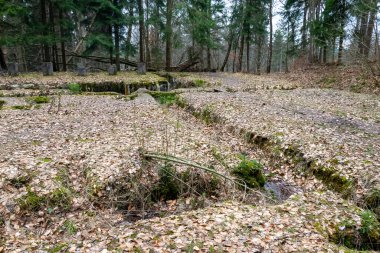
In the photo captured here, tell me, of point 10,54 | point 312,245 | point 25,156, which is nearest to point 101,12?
point 10,54

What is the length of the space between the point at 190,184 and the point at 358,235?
280cm

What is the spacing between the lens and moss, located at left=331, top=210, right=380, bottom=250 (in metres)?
3.76

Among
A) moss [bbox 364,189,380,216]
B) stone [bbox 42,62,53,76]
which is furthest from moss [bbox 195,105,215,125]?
stone [bbox 42,62,53,76]

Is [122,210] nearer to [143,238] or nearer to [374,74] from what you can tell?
[143,238]

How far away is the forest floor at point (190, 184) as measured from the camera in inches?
145

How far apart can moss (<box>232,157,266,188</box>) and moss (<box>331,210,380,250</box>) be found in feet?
5.97

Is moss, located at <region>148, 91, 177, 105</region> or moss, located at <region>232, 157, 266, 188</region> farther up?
moss, located at <region>148, 91, 177, 105</region>

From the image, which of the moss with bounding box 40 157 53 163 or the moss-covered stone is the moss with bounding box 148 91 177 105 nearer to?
the moss with bounding box 40 157 53 163

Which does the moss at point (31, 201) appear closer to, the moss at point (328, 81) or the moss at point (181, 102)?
the moss at point (181, 102)

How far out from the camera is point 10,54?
23406mm

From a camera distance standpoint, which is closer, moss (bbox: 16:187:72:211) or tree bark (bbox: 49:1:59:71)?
moss (bbox: 16:187:72:211)

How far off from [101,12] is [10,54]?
10.7 m

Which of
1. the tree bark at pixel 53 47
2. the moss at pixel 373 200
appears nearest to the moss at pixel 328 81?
the moss at pixel 373 200

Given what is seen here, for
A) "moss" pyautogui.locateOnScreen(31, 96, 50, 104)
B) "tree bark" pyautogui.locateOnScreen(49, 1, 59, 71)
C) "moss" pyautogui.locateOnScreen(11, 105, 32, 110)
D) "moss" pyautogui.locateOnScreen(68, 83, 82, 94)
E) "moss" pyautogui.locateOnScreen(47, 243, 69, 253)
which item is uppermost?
"tree bark" pyautogui.locateOnScreen(49, 1, 59, 71)
